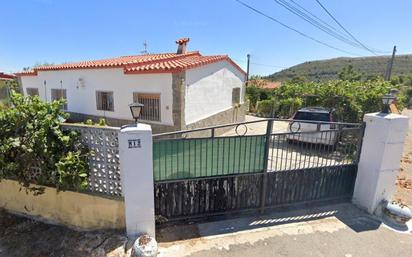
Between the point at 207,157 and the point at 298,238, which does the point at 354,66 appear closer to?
the point at 298,238

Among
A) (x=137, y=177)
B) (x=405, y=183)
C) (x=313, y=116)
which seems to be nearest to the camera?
(x=137, y=177)

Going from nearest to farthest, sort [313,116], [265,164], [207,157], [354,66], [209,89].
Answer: [207,157] < [265,164] < [313,116] < [209,89] < [354,66]

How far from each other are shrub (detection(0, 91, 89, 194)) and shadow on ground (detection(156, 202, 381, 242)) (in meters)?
1.72

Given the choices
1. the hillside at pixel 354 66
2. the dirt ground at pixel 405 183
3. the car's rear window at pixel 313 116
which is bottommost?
the dirt ground at pixel 405 183

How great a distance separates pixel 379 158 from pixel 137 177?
4302 millimetres

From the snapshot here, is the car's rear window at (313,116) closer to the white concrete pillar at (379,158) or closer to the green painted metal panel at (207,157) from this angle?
the white concrete pillar at (379,158)

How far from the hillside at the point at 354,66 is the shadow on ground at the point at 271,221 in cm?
6131

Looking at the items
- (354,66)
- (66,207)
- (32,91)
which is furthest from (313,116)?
(354,66)

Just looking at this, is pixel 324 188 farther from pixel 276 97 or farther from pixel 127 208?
pixel 276 97

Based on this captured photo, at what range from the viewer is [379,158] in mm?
4191

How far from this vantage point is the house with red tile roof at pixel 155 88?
9.41m

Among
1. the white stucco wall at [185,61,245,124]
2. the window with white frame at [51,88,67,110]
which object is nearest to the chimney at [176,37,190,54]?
the white stucco wall at [185,61,245,124]

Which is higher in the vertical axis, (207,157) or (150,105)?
(150,105)

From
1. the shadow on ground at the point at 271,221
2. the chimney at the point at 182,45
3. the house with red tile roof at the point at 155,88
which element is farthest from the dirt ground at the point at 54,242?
the chimney at the point at 182,45
